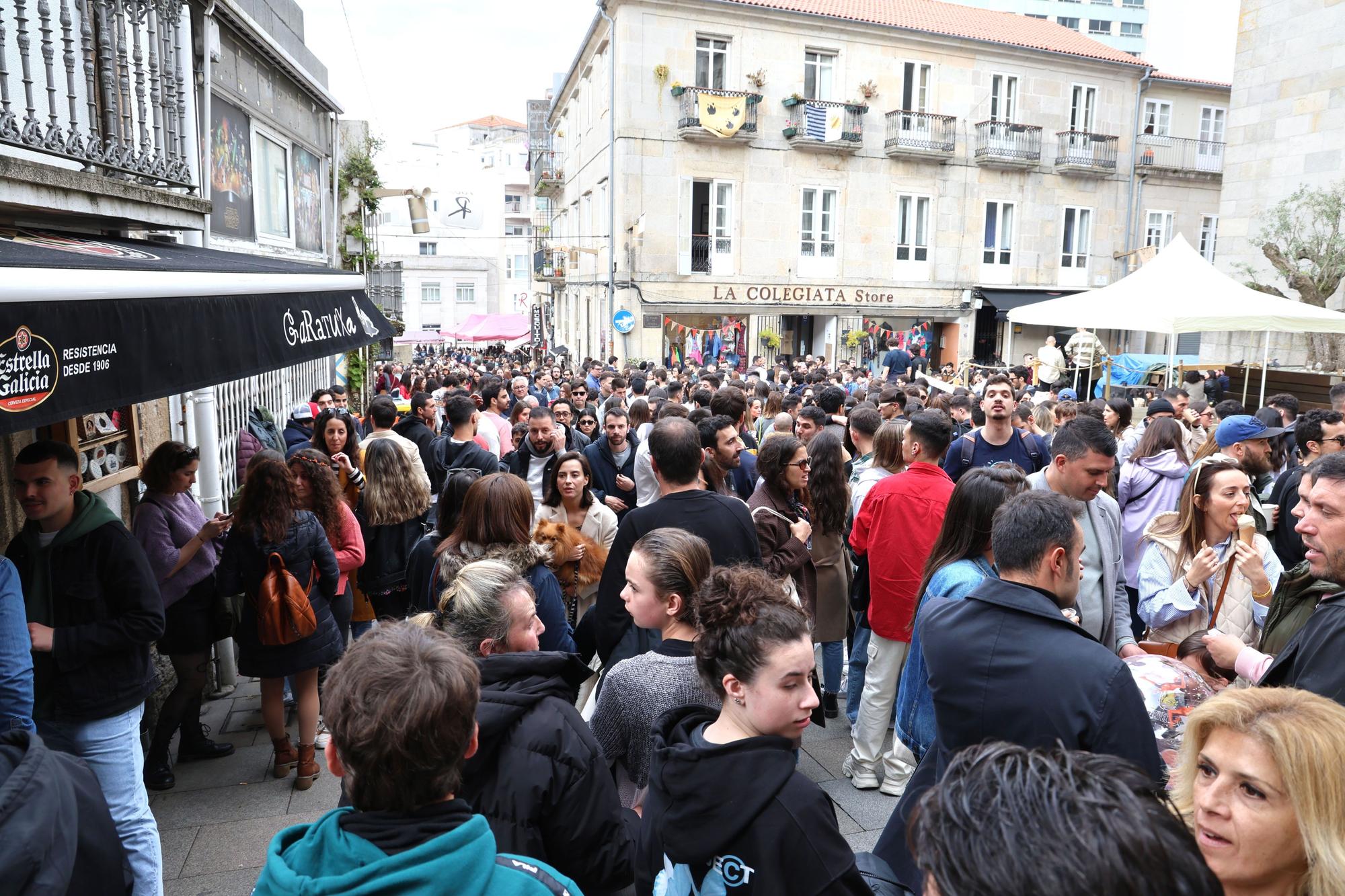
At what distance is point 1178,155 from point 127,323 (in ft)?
107

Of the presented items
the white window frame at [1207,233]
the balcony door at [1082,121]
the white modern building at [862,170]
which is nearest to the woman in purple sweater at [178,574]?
the white modern building at [862,170]

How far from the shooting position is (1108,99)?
89.1ft

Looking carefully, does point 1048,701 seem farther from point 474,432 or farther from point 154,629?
point 474,432

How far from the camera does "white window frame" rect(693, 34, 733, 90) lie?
22.7 m

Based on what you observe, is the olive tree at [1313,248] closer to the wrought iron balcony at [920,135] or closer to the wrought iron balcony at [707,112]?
the wrought iron balcony at [920,135]

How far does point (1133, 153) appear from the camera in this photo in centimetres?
2730

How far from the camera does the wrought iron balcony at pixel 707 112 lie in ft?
72.0

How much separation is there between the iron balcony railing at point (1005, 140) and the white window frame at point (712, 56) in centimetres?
792

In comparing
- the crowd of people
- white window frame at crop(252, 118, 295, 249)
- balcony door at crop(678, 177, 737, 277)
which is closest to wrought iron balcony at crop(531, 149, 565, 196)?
balcony door at crop(678, 177, 737, 277)

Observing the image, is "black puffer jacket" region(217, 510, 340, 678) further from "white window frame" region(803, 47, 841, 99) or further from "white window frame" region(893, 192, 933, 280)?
"white window frame" region(893, 192, 933, 280)

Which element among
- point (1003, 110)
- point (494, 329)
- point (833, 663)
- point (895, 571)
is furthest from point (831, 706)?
point (494, 329)

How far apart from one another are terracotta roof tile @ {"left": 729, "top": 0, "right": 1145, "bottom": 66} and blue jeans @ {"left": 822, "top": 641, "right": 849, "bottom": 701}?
71.5 feet

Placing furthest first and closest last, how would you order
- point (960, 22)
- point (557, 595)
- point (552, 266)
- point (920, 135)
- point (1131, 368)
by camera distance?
1. point (552, 266)
2. point (960, 22)
3. point (920, 135)
4. point (1131, 368)
5. point (557, 595)

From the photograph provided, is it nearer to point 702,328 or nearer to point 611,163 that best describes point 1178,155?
point 702,328
